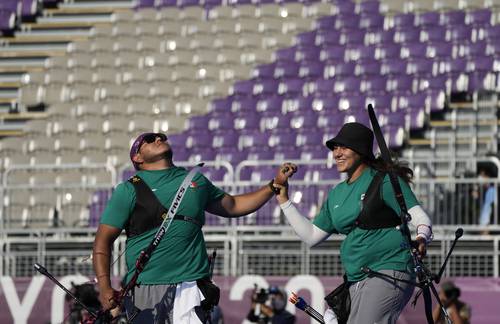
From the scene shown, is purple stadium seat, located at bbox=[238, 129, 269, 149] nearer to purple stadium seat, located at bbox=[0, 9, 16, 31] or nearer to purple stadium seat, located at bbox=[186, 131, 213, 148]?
purple stadium seat, located at bbox=[186, 131, 213, 148]

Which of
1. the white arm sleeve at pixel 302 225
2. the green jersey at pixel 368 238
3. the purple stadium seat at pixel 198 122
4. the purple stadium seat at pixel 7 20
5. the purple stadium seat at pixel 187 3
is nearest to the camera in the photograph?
the green jersey at pixel 368 238

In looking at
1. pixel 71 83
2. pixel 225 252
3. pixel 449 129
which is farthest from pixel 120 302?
pixel 71 83

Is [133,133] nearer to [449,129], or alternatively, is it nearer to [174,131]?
[174,131]

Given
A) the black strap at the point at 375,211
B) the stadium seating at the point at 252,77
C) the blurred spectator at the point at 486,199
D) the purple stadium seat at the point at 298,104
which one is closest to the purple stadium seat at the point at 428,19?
the stadium seating at the point at 252,77

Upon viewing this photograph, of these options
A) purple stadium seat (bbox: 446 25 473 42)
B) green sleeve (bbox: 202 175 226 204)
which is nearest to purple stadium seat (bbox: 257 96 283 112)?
purple stadium seat (bbox: 446 25 473 42)

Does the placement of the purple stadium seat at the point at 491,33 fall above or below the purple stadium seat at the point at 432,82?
above

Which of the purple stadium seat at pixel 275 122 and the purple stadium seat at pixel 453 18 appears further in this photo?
the purple stadium seat at pixel 453 18

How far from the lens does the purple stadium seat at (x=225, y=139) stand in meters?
20.7

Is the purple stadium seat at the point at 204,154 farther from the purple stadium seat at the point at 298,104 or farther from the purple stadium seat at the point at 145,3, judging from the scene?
the purple stadium seat at the point at 145,3

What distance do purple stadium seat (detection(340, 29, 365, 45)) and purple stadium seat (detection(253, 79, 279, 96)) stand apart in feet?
4.55

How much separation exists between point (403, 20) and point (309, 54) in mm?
1705

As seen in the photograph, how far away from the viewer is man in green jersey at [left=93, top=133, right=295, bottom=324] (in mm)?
8133

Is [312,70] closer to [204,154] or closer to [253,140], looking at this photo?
[253,140]

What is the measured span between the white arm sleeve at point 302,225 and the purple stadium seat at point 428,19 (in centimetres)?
1402
